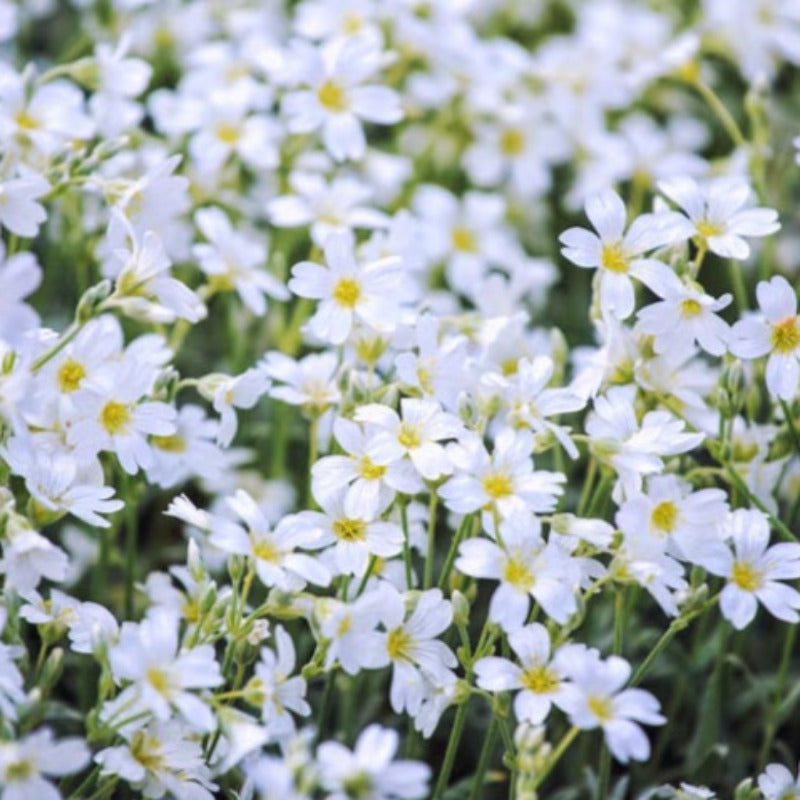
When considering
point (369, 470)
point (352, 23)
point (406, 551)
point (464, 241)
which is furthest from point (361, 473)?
point (352, 23)

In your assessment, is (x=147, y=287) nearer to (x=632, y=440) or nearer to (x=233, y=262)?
(x=233, y=262)

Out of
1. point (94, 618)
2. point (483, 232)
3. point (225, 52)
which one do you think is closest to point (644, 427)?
point (94, 618)

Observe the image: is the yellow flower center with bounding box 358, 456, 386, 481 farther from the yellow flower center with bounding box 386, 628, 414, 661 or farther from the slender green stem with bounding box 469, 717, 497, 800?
the slender green stem with bounding box 469, 717, 497, 800

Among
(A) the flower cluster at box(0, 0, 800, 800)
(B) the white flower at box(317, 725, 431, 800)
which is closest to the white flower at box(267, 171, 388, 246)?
(A) the flower cluster at box(0, 0, 800, 800)

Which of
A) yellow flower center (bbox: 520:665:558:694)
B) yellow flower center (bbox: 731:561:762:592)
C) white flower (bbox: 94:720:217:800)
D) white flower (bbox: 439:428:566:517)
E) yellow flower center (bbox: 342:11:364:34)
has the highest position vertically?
yellow flower center (bbox: 342:11:364:34)

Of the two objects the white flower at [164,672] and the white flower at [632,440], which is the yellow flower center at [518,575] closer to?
the white flower at [632,440]

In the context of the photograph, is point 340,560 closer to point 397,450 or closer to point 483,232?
point 397,450
